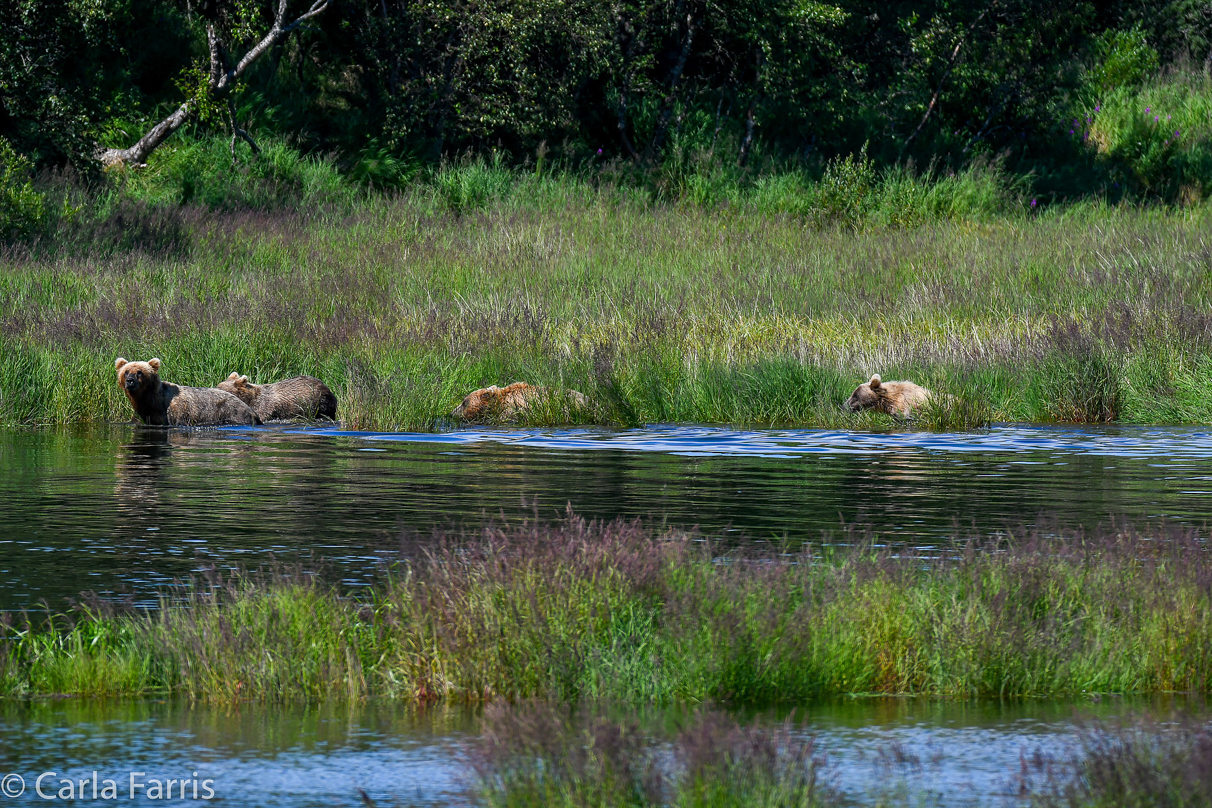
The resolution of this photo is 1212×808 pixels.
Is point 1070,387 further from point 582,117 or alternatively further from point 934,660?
point 582,117

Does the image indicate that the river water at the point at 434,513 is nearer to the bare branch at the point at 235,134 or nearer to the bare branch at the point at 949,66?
the bare branch at the point at 235,134

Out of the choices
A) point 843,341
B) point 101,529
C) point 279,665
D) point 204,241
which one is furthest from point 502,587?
point 204,241

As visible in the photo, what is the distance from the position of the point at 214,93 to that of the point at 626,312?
13.4 m

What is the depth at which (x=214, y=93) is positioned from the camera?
1188 inches

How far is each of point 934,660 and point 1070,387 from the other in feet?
36.5

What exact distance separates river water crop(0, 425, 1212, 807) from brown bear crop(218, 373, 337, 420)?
20.6 inches

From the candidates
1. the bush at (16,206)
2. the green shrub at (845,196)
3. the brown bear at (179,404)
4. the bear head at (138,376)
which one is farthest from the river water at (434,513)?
the green shrub at (845,196)

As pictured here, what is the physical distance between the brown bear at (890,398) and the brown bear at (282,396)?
6.04 metres

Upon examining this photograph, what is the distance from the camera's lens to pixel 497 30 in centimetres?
3136

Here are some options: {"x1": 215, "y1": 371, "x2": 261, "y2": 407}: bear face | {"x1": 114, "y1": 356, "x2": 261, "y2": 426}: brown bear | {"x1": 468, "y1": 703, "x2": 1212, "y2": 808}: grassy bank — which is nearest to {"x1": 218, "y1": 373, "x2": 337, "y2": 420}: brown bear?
Result: {"x1": 215, "y1": 371, "x2": 261, "y2": 407}: bear face

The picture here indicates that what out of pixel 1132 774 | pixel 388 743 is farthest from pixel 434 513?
pixel 1132 774

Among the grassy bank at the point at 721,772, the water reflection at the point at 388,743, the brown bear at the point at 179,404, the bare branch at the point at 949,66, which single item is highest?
the bare branch at the point at 949,66

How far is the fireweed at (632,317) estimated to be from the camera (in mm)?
17484

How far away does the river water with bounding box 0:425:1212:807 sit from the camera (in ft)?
18.6
